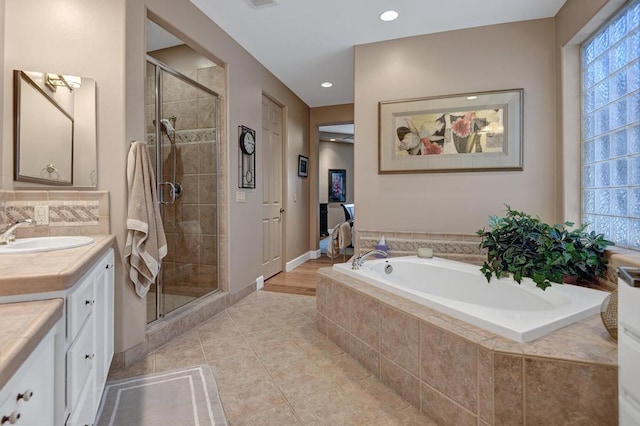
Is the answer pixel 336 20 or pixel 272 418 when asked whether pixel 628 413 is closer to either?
pixel 272 418

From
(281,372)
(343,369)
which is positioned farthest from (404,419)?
(281,372)

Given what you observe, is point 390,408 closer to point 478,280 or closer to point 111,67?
point 478,280

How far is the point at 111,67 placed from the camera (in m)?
1.98

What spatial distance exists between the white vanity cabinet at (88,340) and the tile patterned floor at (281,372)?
504 millimetres

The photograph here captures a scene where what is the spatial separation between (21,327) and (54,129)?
168 cm

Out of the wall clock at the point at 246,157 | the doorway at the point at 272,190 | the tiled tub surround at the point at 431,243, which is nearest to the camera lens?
the tiled tub surround at the point at 431,243

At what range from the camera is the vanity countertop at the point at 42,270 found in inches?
34.7

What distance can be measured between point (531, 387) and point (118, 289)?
219 centimetres

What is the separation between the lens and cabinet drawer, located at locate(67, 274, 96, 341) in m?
1.02

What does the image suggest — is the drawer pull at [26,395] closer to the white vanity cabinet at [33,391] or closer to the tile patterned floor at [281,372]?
the white vanity cabinet at [33,391]

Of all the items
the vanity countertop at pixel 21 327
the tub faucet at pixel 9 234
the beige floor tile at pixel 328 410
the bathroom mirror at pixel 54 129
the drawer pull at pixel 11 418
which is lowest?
the beige floor tile at pixel 328 410

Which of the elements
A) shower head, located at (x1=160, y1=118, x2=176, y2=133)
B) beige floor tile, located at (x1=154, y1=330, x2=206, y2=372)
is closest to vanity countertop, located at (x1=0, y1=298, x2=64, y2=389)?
beige floor tile, located at (x1=154, y1=330, x2=206, y2=372)

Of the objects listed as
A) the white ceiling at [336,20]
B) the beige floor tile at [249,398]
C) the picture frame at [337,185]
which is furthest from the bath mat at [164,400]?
the picture frame at [337,185]

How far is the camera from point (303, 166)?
5145 millimetres
